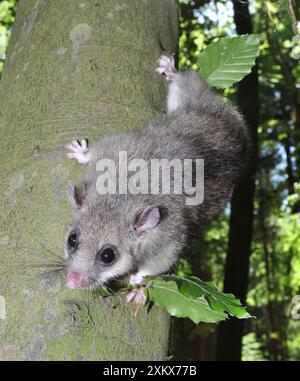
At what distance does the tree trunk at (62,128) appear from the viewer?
185 centimetres

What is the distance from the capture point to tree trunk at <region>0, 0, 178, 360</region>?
1846 mm

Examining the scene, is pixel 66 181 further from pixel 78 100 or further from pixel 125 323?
pixel 125 323

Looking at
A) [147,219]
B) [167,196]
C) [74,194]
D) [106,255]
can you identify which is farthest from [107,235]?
[74,194]

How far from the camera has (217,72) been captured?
316 cm

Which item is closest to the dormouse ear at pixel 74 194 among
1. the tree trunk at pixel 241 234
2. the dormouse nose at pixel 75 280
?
the dormouse nose at pixel 75 280

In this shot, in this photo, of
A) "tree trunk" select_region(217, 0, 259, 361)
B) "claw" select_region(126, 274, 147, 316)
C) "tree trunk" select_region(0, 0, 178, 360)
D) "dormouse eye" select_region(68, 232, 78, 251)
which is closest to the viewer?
"tree trunk" select_region(0, 0, 178, 360)

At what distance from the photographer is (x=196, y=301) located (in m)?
2.04

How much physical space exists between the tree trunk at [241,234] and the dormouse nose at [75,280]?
532 centimetres

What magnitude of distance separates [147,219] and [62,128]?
84 centimetres

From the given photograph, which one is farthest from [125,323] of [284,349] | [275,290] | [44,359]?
[284,349]

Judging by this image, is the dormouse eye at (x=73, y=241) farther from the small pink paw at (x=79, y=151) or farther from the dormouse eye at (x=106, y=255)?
the small pink paw at (x=79, y=151)

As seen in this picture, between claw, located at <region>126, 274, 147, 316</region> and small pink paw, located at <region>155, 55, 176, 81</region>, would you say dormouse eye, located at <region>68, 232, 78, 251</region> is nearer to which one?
claw, located at <region>126, 274, 147, 316</region>

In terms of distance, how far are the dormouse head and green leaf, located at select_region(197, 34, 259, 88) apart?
101 centimetres

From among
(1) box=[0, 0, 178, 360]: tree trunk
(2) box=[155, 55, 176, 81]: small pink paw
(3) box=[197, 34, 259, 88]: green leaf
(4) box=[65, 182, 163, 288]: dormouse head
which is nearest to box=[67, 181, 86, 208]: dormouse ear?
(1) box=[0, 0, 178, 360]: tree trunk
